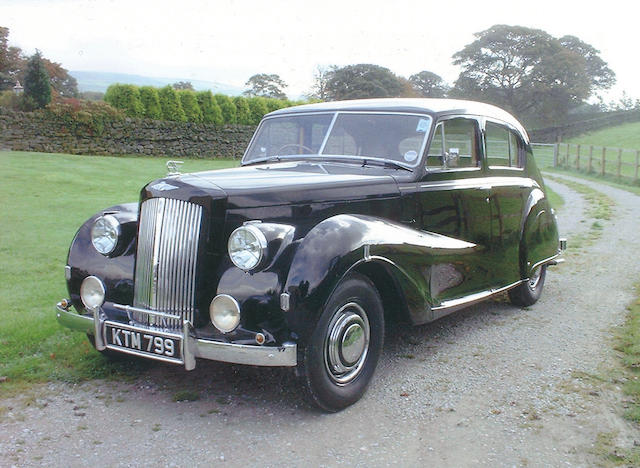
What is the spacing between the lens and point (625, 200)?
16938 mm

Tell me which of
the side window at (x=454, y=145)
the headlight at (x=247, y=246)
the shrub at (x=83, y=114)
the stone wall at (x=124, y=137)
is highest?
the shrub at (x=83, y=114)

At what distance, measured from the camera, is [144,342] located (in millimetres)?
3520

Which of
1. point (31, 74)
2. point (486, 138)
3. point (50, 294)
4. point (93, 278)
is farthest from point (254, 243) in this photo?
point (31, 74)

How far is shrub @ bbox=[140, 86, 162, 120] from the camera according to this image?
976 inches

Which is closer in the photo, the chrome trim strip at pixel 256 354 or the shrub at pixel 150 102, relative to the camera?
the chrome trim strip at pixel 256 354

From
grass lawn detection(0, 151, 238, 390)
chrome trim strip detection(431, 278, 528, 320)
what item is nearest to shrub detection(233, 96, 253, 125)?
grass lawn detection(0, 151, 238, 390)

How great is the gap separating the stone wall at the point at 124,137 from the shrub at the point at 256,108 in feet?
1.56

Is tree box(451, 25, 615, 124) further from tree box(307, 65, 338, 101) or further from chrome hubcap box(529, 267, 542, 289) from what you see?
chrome hubcap box(529, 267, 542, 289)

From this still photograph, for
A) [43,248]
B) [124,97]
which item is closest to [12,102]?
[124,97]

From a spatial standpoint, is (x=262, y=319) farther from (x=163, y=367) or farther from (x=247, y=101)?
(x=247, y=101)

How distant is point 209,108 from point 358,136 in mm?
23194

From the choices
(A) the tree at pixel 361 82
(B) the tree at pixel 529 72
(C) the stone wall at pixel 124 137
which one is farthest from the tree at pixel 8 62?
(B) the tree at pixel 529 72

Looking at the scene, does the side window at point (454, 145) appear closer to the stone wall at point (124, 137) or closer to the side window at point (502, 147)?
the side window at point (502, 147)

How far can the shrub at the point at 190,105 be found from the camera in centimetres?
2603
